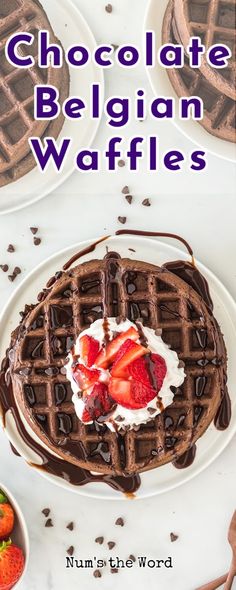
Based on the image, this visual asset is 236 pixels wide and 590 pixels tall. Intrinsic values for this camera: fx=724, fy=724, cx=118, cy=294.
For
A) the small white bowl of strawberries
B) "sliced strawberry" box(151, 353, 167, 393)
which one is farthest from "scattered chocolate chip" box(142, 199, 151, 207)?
the small white bowl of strawberries

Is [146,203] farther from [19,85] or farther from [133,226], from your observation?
[19,85]

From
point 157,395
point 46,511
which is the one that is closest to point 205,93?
point 157,395

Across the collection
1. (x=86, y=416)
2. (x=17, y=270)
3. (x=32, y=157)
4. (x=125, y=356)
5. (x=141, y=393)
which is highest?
(x=32, y=157)

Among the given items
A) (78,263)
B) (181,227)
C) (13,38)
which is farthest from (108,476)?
(13,38)

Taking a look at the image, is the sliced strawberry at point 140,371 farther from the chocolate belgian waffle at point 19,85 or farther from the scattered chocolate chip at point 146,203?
the chocolate belgian waffle at point 19,85

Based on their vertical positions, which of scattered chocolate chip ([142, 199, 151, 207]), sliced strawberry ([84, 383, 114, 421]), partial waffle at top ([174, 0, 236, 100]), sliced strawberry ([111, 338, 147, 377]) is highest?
partial waffle at top ([174, 0, 236, 100])

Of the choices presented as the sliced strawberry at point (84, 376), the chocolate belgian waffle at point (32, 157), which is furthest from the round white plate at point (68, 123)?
the sliced strawberry at point (84, 376)

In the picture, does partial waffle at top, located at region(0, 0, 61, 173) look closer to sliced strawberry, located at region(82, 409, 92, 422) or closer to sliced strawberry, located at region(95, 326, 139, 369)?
sliced strawberry, located at region(95, 326, 139, 369)
